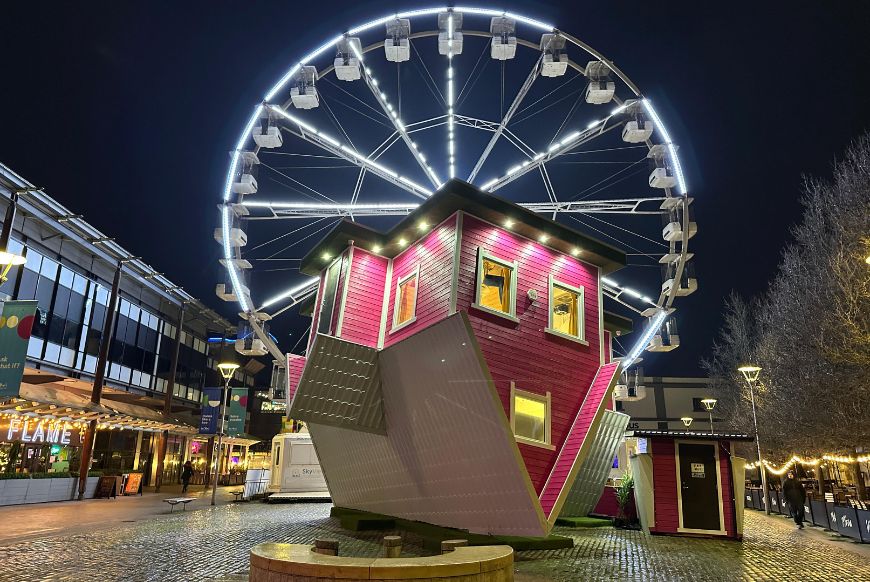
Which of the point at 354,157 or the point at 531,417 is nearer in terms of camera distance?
the point at 531,417

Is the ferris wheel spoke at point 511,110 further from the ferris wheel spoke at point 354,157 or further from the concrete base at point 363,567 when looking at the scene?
the concrete base at point 363,567

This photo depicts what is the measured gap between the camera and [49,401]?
1046 inches

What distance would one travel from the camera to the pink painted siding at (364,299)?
1603 cm

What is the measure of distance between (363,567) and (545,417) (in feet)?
28.8

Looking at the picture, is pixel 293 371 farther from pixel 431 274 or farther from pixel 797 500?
pixel 797 500

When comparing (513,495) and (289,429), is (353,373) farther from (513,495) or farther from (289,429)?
(289,429)

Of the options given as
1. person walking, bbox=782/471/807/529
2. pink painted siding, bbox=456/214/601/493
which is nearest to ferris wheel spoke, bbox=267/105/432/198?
pink painted siding, bbox=456/214/601/493

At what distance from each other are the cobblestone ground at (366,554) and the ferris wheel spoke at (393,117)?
452 inches

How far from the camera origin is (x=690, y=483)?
18453 mm

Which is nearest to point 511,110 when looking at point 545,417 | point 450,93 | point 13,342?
point 450,93

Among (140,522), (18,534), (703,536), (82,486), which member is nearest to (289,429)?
(82,486)

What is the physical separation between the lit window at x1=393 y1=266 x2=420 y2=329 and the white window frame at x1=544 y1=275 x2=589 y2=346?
3.54 meters

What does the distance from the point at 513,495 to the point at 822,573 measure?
631 centimetres

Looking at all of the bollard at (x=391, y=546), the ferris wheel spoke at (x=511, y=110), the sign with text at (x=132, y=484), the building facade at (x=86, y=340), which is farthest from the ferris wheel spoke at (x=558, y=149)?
the sign with text at (x=132, y=484)
